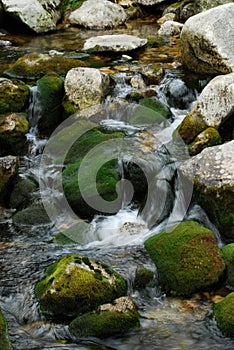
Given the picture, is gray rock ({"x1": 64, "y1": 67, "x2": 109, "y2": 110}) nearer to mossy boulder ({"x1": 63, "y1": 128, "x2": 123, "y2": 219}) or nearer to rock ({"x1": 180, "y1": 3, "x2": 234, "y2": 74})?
mossy boulder ({"x1": 63, "y1": 128, "x2": 123, "y2": 219})

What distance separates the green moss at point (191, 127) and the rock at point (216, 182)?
1.55 m

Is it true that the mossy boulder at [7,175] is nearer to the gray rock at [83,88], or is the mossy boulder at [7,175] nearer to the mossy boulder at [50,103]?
the mossy boulder at [50,103]

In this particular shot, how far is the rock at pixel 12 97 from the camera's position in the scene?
870 cm

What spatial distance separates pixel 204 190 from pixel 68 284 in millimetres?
2357

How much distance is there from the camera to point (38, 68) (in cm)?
1027

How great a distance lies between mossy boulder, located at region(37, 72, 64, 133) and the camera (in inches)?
352

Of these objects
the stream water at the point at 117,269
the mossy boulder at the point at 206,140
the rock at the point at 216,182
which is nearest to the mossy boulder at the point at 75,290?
the stream water at the point at 117,269

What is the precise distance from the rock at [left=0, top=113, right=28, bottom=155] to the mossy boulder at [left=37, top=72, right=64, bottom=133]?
0.60m

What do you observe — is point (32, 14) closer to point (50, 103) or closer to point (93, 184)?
point (50, 103)

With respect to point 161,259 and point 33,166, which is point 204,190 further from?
point 33,166

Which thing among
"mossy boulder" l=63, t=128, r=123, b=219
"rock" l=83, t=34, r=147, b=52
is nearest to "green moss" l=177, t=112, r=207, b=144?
"mossy boulder" l=63, t=128, r=123, b=219

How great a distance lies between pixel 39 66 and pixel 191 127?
4173mm

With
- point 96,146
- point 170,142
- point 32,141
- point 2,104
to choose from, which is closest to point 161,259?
point 96,146

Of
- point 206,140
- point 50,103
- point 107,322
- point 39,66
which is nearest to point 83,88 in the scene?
point 50,103
